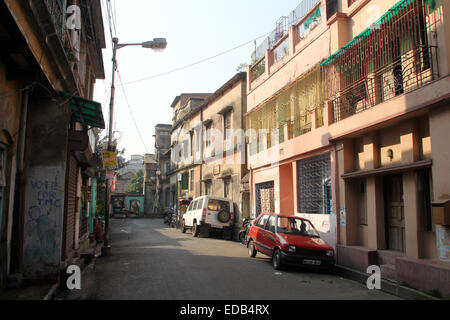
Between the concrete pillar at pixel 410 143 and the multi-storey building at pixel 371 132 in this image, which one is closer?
the multi-storey building at pixel 371 132

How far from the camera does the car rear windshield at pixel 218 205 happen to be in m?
19.2

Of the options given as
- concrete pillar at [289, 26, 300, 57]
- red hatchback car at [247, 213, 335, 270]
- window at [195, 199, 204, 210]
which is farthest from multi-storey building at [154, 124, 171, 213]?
red hatchback car at [247, 213, 335, 270]

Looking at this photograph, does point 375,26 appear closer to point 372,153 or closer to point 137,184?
point 372,153

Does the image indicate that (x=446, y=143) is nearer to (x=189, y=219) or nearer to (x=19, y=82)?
(x=19, y=82)

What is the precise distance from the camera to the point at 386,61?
380 inches

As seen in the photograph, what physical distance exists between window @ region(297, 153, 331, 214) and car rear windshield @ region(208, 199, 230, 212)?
5864 mm

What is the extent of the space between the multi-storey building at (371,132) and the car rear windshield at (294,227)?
37.7 inches

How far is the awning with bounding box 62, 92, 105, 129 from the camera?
8.79 m

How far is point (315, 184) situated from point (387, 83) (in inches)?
191

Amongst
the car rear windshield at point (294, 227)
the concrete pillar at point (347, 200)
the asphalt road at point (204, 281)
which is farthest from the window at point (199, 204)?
the concrete pillar at point (347, 200)

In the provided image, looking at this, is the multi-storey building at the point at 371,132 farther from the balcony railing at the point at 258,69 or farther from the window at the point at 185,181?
the window at the point at 185,181

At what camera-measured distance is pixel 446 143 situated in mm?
7562

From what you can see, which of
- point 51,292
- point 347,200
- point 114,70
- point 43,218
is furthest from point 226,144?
point 51,292
